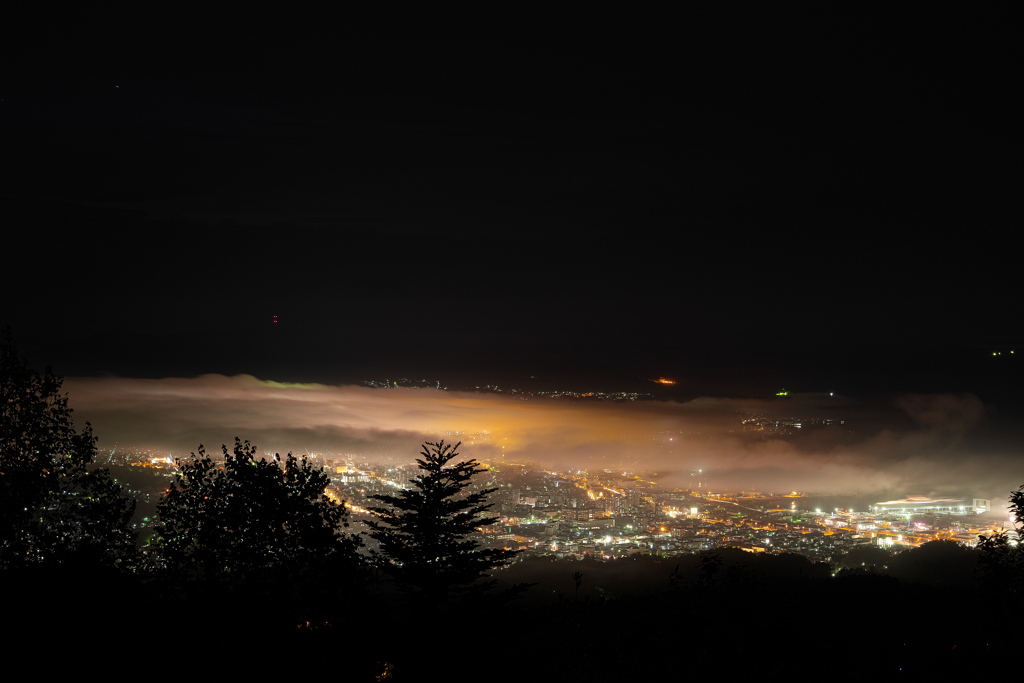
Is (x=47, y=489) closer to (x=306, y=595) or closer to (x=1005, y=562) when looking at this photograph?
(x=306, y=595)

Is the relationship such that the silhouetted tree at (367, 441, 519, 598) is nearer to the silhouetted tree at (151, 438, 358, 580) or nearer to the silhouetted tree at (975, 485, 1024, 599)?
the silhouetted tree at (151, 438, 358, 580)

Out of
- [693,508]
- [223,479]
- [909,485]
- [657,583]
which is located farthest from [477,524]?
[909,485]

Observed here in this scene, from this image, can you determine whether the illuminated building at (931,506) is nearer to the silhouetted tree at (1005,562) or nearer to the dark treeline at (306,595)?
the dark treeline at (306,595)

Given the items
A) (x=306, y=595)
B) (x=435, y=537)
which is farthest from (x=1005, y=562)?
(x=306, y=595)

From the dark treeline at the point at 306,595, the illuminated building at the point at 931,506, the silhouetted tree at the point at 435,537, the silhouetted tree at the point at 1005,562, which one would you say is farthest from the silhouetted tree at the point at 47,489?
the illuminated building at the point at 931,506

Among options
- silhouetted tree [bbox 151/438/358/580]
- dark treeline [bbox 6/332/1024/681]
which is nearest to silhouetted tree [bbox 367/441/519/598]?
dark treeline [bbox 6/332/1024/681]

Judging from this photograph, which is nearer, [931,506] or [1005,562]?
[1005,562]

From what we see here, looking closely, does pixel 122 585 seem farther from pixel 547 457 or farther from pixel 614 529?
pixel 547 457
